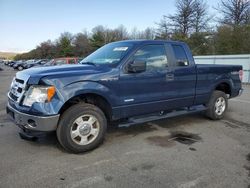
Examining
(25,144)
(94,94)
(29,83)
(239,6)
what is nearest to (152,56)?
(94,94)

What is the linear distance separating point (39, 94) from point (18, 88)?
0.61 m

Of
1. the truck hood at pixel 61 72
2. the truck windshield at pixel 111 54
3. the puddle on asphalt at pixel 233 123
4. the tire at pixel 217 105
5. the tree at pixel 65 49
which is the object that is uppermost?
the tree at pixel 65 49

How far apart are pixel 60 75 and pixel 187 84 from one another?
292 cm

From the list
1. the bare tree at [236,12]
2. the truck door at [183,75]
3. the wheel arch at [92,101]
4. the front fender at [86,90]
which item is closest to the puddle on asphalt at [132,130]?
the wheel arch at [92,101]

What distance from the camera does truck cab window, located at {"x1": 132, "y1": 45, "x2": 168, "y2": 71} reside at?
4.98 metres

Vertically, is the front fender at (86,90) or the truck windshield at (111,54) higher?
the truck windshield at (111,54)

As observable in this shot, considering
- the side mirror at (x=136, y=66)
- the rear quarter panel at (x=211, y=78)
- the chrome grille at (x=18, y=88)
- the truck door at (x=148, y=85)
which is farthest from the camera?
the rear quarter panel at (x=211, y=78)

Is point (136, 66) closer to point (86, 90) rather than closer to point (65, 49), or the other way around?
point (86, 90)

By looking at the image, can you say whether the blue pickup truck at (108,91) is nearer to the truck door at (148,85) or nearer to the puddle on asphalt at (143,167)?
the truck door at (148,85)

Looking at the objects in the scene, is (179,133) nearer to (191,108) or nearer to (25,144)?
(191,108)

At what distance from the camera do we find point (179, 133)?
18.0ft

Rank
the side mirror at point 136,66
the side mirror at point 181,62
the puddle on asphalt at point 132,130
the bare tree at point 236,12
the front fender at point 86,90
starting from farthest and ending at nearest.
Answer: the bare tree at point 236,12, the side mirror at point 181,62, the puddle on asphalt at point 132,130, the side mirror at point 136,66, the front fender at point 86,90

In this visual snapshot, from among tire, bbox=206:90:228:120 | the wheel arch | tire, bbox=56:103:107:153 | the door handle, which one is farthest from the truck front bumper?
tire, bbox=206:90:228:120

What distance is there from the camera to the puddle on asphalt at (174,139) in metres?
4.85
